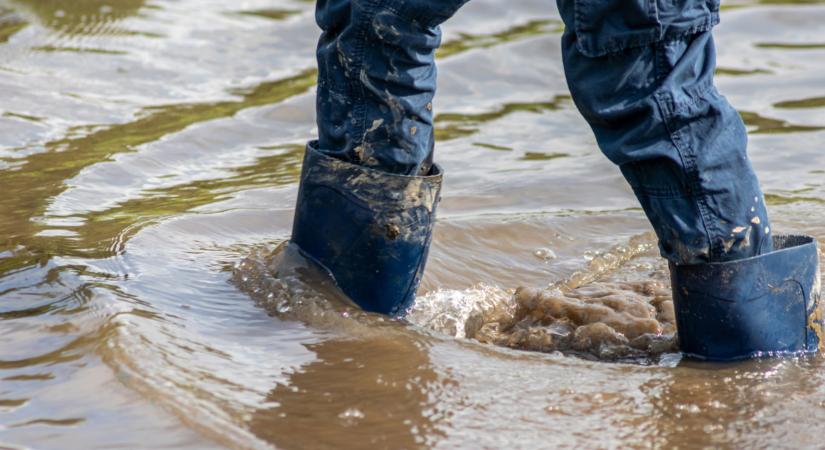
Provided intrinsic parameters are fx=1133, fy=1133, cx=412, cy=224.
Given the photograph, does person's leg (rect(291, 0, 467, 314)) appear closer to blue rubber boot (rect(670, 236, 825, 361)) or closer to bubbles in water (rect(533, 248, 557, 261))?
blue rubber boot (rect(670, 236, 825, 361))

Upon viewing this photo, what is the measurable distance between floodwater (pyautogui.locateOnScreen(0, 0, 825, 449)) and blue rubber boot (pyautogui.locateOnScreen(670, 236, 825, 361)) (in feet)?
0.19

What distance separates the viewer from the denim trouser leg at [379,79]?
2301 millimetres

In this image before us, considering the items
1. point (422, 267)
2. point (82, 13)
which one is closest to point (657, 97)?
point (422, 267)

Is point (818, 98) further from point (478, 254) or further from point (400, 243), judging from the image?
point (400, 243)

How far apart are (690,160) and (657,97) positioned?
135 mm

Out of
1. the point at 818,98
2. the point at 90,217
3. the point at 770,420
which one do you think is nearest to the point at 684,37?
the point at 770,420

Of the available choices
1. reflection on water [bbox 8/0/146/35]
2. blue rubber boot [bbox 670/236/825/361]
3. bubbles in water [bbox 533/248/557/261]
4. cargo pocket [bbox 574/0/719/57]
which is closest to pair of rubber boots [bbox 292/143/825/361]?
blue rubber boot [bbox 670/236/825/361]

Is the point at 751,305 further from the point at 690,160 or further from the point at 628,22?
the point at 628,22

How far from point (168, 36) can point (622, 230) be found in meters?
2.80

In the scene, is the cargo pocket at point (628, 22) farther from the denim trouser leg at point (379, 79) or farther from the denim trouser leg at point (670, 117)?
the denim trouser leg at point (379, 79)

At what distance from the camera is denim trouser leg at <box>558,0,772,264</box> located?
2.02 meters

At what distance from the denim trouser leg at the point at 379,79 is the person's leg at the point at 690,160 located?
0.36 metres

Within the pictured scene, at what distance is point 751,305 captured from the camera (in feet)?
7.26

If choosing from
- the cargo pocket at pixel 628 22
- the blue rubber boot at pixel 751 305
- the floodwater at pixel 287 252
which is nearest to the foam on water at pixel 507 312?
the floodwater at pixel 287 252
